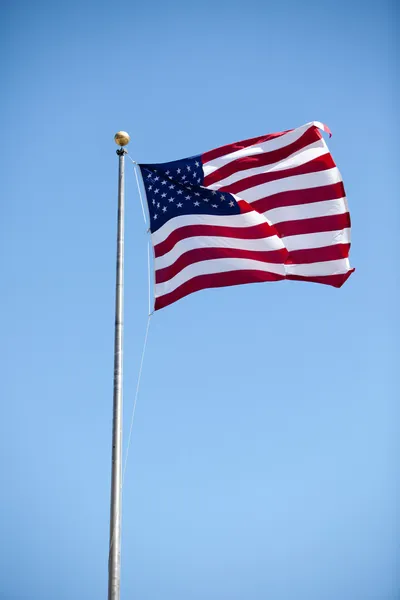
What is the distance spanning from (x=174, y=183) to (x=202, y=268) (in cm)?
206

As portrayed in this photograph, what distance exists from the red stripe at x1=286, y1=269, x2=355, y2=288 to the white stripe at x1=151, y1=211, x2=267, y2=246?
1.47m

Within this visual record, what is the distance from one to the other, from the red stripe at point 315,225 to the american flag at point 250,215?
0.07 ft

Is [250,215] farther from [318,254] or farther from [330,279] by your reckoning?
[330,279]

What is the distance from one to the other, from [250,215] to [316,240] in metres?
1.52

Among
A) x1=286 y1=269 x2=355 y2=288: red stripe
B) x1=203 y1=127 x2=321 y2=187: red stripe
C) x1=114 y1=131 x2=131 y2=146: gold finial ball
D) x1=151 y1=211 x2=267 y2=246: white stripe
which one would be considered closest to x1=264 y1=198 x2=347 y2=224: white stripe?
x1=151 y1=211 x2=267 y2=246: white stripe

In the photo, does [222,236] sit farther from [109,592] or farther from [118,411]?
[109,592]

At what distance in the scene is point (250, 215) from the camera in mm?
15945

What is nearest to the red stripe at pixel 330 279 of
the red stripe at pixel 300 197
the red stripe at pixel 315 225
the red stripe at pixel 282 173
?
the red stripe at pixel 315 225

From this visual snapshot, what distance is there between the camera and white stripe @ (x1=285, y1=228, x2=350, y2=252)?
1574 centimetres

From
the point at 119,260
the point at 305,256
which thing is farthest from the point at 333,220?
the point at 119,260

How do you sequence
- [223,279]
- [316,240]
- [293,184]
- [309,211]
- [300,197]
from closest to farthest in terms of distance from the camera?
[223,279] < [316,240] < [309,211] < [300,197] < [293,184]

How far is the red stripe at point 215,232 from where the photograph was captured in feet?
50.6

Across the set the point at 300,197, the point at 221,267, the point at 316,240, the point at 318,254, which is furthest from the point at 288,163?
the point at 221,267

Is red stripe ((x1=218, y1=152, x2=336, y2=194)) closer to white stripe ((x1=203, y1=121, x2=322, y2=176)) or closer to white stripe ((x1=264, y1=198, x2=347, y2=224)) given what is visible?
white stripe ((x1=203, y1=121, x2=322, y2=176))
